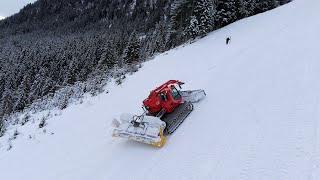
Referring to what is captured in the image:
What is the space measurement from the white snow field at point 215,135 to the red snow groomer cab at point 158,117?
1.35 feet

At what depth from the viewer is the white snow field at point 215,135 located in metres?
8.29

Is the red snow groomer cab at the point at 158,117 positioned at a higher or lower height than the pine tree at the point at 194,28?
lower

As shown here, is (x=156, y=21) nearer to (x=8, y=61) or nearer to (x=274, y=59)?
(x=8, y=61)

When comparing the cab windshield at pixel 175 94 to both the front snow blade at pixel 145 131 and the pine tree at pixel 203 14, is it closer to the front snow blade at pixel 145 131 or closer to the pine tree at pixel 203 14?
the front snow blade at pixel 145 131

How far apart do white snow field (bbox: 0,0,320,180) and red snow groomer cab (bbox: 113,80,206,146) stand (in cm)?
41

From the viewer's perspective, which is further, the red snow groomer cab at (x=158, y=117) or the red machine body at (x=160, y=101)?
the red machine body at (x=160, y=101)

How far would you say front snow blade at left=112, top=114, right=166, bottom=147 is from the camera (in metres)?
10.6

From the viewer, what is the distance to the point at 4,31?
586 ft

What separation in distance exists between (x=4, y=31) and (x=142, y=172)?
656ft

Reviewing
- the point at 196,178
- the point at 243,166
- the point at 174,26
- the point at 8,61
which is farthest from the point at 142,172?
the point at 8,61

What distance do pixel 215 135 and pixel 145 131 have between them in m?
2.67

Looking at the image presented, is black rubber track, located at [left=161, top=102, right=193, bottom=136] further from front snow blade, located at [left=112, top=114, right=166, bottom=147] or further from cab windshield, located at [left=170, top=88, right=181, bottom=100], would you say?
front snow blade, located at [left=112, top=114, right=166, bottom=147]

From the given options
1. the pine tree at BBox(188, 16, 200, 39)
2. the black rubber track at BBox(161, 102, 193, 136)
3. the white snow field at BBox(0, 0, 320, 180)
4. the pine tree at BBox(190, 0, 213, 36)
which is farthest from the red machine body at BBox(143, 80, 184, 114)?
the pine tree at BBox(190, 0, 213, 36)

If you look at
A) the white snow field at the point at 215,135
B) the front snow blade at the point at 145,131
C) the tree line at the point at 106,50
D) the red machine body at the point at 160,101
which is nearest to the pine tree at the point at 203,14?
the tree line at the point at 106,50
